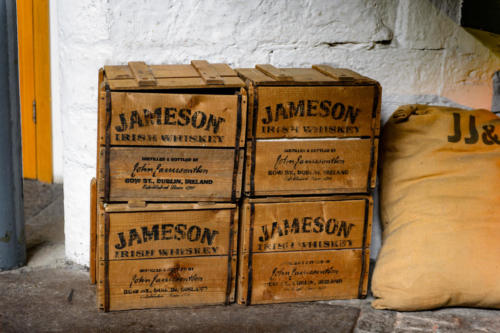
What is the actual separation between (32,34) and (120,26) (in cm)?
146

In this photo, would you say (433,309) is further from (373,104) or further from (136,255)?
(136,255)

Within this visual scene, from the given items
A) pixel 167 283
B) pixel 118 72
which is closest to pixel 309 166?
pixel 167 283

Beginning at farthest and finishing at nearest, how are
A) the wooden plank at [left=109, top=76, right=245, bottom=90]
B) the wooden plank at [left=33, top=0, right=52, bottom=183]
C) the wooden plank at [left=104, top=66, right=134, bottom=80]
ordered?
1. the wooden plank at [left=33, top=0, right=52, bottom=183]
2. the wooden plank at [left=104, top=66, right=134, bottom=80]
3. the wooden plank at [left=109, top=76, right=245, bottom=90]

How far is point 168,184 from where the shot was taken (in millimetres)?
2367

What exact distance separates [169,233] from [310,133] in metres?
0.67

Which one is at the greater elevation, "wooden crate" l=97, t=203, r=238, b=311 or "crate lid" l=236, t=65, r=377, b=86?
"crate lid" l=236, t=65, r=377, b=86

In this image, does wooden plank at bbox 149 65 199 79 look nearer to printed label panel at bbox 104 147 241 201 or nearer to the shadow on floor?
printed label panel at bbox 104 147 241 201

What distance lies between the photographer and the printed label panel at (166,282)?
241 centimetres

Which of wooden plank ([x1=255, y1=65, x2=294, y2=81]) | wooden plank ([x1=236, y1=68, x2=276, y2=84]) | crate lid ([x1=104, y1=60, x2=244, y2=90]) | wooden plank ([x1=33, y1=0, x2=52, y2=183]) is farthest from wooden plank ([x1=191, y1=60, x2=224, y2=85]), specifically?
wooden plank ([x1=33, y1=0, x2=52, y2=183])

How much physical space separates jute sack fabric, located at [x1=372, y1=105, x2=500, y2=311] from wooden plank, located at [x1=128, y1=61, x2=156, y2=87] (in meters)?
1.08

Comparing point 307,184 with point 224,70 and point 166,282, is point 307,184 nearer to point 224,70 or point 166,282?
point 224,70

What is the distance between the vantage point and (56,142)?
4.01 meters

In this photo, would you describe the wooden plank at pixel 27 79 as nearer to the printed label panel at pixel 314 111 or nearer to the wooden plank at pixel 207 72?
the wooden plank at pixel 207 72

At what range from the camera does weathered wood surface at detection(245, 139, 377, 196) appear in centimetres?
242
